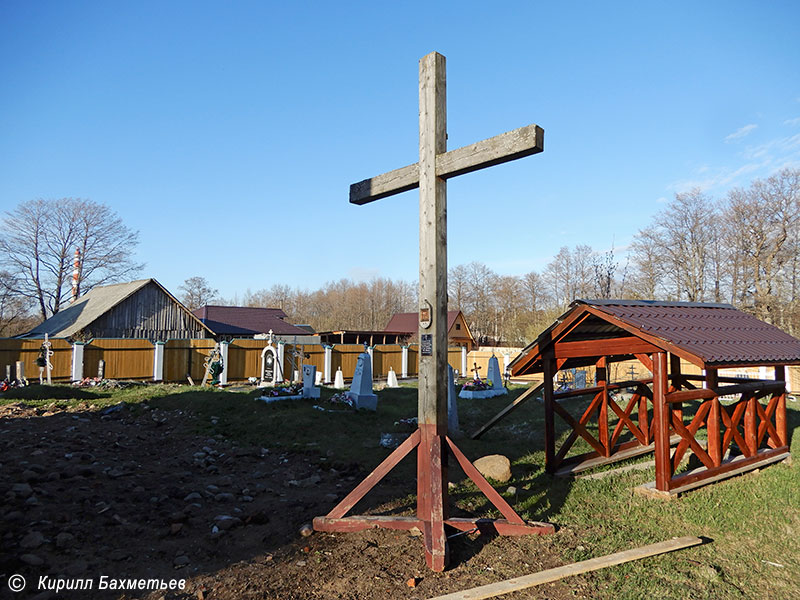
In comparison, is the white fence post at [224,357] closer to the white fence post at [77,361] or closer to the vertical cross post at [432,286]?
the white fence post at [77,361]

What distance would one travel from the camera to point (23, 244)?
32.8 m

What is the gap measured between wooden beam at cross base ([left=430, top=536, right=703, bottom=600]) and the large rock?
2.34 metres

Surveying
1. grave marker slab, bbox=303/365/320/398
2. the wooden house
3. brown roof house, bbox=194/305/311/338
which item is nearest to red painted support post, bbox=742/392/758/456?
grave marker slab, bbox=303/365/320/398

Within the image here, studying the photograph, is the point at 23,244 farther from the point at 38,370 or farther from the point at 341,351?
the point at 341,351

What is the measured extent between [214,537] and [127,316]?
24985 mm

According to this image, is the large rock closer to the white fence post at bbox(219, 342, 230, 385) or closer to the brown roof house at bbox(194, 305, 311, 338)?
the white fence post at bbox(219, 342, 230, 385)

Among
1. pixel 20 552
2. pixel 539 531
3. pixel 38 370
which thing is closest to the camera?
pixel 20 552

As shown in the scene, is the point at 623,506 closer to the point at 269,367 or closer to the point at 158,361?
the point at 269,367

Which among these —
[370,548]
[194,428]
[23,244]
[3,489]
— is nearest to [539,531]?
[370,548]

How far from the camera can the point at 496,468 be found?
6801mm

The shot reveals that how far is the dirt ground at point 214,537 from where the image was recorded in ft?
12.0

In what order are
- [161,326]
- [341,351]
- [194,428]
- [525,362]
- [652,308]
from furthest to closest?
1. [161,326]
2. [341,351]
3. [194,428]
4. [525,362]
5. [652,308]

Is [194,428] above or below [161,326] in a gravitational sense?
below

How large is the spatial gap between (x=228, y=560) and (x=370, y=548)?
3.76 ft
